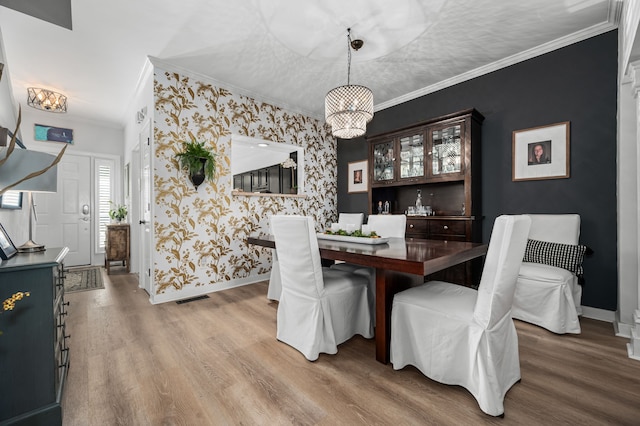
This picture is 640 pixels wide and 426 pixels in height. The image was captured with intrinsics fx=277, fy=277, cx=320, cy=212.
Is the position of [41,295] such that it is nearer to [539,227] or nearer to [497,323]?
[497,323]

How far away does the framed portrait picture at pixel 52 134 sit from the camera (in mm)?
4527

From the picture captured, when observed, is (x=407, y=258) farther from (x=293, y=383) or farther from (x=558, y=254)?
(x=558, y=254)

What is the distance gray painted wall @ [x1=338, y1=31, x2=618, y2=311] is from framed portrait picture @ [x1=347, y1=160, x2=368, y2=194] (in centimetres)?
171

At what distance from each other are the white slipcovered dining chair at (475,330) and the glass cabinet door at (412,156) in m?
2.10

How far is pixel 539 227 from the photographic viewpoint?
8.99 ft

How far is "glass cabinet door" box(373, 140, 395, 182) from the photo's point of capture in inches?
153

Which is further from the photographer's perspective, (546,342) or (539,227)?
(539,227)

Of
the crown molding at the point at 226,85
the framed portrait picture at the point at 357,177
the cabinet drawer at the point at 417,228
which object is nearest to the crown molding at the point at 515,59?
the framed portrait picture at the point at 357,177

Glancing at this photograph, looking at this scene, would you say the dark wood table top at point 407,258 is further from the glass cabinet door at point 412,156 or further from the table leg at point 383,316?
the glass cabinet door at point 412,156

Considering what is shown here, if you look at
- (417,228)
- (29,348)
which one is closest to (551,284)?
(417,228)

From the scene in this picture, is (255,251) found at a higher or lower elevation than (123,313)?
higher

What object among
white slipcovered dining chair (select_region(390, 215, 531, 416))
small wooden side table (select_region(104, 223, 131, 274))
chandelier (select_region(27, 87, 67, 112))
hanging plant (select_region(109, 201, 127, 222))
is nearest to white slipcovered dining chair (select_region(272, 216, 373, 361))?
white slipcovered dining chair (select_region(390, 215, 531, 416))

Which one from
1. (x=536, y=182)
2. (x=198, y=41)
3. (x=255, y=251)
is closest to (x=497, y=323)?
(x=536, y=182)

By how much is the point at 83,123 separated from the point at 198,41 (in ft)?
12.4
